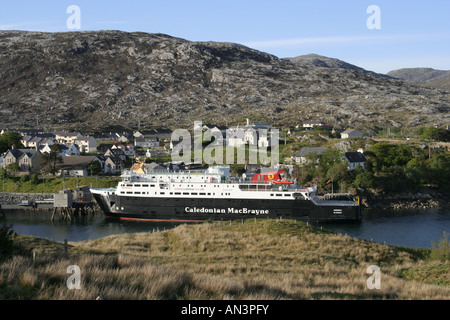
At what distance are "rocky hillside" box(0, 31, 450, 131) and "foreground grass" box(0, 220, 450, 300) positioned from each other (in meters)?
Result: 85.5

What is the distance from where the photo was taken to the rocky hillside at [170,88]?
12519cm

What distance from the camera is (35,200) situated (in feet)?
170

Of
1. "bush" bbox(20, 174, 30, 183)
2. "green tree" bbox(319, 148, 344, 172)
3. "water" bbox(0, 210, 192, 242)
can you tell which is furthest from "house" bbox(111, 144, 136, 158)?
"green tree" bbox(319, 148, 344, 172)

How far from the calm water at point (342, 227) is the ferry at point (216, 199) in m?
1.52

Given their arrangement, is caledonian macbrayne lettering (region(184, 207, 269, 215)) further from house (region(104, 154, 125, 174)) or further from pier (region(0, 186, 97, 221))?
house (region(104, 154, 125, 174))

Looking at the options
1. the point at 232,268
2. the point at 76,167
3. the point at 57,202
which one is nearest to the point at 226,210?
the point at 57,202

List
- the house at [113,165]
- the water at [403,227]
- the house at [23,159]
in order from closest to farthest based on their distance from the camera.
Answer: the water at [403,227]
the house at [23,159]
the house at [113,165]

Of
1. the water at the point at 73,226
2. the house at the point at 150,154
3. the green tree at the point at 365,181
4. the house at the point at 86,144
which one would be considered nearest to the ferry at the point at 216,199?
the water at the point at 73,226

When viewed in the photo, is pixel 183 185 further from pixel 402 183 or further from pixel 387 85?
pixel 387 85

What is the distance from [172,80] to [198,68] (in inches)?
653

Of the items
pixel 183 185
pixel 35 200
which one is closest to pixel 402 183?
pixel 183 185
